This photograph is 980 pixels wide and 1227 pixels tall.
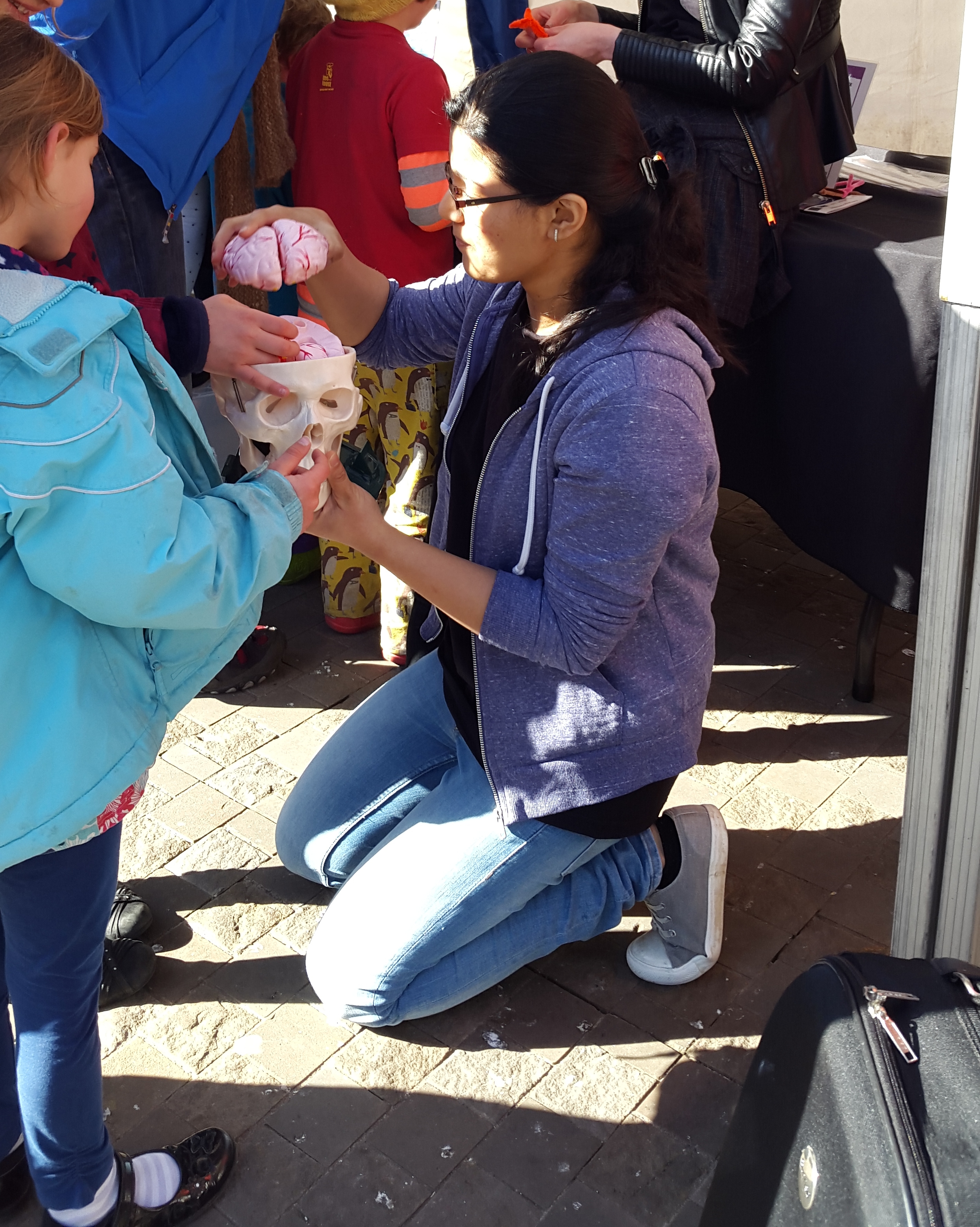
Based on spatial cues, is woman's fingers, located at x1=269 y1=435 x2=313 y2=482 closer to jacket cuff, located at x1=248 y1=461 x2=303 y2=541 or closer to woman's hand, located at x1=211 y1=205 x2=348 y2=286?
jacket cuff, located at x1=248 y1=461 x2=303 y2=541

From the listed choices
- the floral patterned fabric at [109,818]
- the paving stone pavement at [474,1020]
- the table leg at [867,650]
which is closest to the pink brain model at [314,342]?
the floral patterned fabric at [109,818]

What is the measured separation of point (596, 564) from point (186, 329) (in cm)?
73

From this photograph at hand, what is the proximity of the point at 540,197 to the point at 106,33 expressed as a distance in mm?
1511

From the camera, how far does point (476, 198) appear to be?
1863 mm

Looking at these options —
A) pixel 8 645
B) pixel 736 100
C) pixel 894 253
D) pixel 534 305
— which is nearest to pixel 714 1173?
pixel 8 645

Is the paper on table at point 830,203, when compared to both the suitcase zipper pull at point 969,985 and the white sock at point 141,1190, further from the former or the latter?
the white sock at point 141,1190

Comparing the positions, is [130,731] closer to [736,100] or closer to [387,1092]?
[387,1092]

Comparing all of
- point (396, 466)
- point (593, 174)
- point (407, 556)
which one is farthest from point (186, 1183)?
point (396, 466)

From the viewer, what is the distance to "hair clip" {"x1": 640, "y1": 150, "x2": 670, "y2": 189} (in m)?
1.85

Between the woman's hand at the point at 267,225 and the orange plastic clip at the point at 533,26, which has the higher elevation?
the orange plastic clip at the point at 533,26

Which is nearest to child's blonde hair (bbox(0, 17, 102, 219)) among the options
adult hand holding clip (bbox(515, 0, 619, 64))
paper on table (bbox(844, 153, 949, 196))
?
adult hand holding clip (bbox(515, 0, 619, 64))

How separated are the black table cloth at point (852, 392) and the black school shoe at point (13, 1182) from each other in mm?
2142

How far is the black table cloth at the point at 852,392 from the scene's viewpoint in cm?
265

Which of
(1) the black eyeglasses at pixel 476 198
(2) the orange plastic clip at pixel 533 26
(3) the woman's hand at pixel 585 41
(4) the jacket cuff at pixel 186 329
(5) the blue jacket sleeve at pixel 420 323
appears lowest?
(5) the blue jacket sleeve at pixel 420 323
